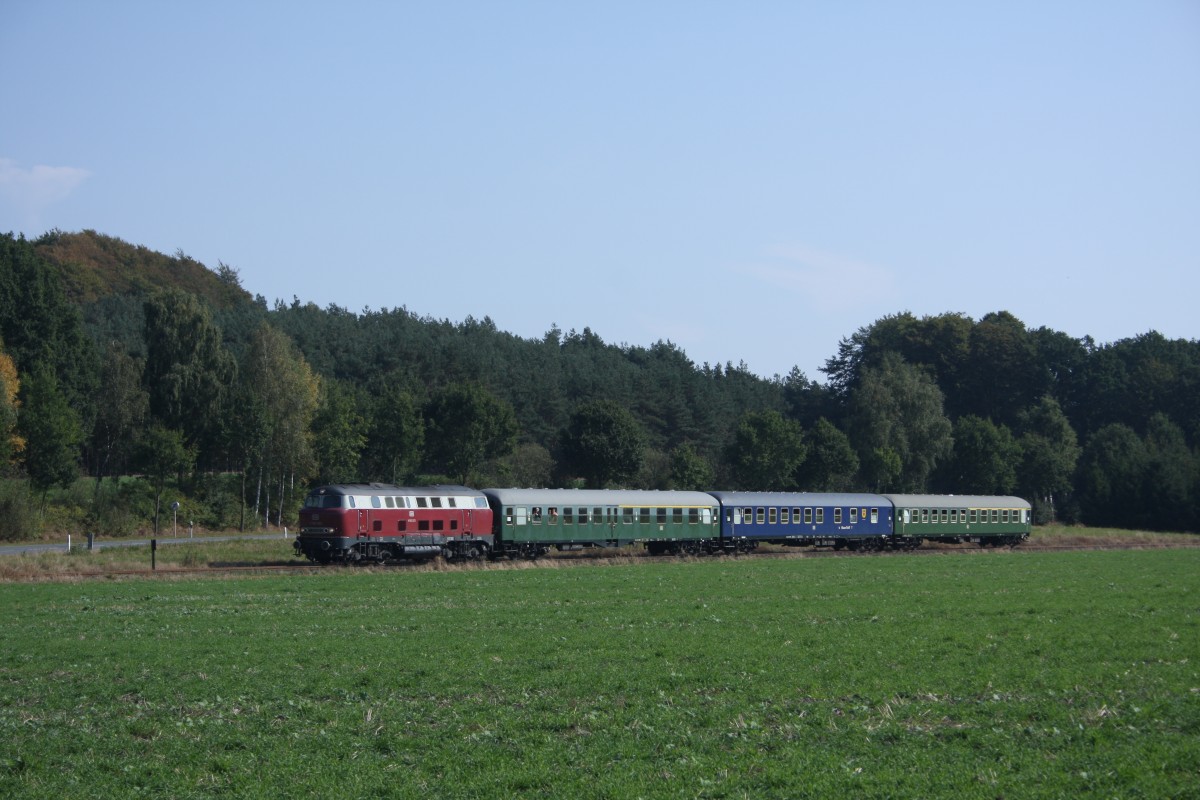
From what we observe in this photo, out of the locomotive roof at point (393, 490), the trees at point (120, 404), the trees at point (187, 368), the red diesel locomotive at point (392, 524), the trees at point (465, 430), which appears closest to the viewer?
the red diesel locomotive at point (392, 524)

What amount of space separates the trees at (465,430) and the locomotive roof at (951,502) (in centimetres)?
3262

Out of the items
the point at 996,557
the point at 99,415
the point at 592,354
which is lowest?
the point at 996,557

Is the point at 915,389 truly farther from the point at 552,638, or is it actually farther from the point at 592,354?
the point at 552,638

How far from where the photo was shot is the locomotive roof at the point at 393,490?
146ft

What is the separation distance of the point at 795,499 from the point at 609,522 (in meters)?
12.3

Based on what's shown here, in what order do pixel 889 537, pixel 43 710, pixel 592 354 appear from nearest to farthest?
pixel 43 710 < pixel 889 537 < pixel 592 354

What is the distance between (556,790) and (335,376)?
105m

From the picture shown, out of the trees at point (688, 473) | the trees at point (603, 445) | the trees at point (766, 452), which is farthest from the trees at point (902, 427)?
the trees at point (603, 445)

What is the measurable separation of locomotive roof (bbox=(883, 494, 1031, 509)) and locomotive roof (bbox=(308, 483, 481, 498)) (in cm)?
2848

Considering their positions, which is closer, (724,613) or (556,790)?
(556,790)

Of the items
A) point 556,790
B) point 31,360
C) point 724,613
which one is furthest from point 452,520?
point 31,360

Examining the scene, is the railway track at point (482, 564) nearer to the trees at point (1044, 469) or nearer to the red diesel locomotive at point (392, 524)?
the red diesel locomotive at point (392, 524)

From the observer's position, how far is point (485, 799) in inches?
454

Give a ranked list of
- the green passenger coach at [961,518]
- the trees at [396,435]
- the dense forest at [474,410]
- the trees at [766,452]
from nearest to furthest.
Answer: the green passenger coach at [961,518] → the dense forest at [474,410] → the trees at [396,435] → the trees at [766,452]
